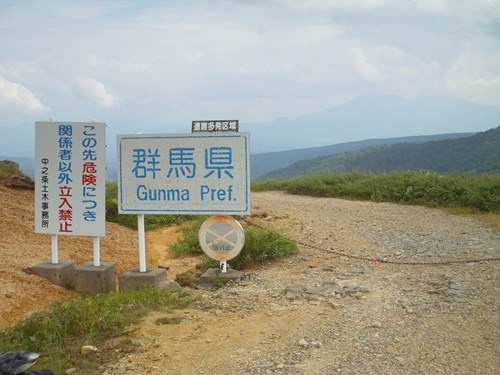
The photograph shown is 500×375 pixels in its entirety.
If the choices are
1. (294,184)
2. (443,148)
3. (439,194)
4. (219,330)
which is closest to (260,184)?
(294,184)

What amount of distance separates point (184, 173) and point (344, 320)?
2435mm

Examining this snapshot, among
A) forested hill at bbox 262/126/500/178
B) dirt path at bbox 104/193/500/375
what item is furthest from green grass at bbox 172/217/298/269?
forested hill at bbox 262/126/500/178

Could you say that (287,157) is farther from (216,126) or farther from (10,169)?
(216,126)

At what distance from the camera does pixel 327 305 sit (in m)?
4.78

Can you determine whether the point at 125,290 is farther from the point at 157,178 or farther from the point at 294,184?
the point at 294,184

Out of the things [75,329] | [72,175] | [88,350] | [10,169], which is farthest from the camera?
[10,169]

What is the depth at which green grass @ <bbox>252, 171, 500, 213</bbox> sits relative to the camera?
34.1 feet

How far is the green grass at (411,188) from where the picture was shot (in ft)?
34.1

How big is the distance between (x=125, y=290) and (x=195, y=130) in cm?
179

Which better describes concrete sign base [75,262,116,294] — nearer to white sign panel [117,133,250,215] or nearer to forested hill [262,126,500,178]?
white sign panel [117,133,250,215]

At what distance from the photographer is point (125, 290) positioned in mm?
5645

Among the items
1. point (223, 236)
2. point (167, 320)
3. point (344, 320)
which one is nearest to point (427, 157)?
point (223, 236)

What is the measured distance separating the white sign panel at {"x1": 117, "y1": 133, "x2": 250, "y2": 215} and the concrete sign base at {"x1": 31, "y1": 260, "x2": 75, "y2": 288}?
107cm

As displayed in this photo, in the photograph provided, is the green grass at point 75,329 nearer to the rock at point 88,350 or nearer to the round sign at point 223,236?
the rock at point 88,350
